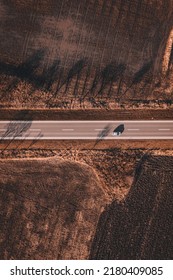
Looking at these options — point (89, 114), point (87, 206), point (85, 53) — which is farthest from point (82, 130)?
point (85, 53)

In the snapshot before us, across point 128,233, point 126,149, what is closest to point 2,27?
point 126,149

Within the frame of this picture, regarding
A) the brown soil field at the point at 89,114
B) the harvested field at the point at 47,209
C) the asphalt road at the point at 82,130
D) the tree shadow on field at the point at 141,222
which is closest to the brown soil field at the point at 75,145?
the asphalt road at the point at 82,130

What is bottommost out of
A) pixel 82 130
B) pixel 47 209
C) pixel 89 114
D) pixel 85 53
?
pixel 47 209

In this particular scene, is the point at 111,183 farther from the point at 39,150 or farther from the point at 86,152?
the point at 39,150

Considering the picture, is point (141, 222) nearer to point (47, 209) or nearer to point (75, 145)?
point (47, 209)

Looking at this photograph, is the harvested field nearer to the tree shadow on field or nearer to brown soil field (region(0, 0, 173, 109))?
the tree shadow on field

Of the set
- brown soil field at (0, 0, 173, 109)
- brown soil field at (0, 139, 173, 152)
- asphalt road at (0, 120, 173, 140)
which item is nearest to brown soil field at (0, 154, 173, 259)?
brown soil field at (0, 139, 173, 152)
